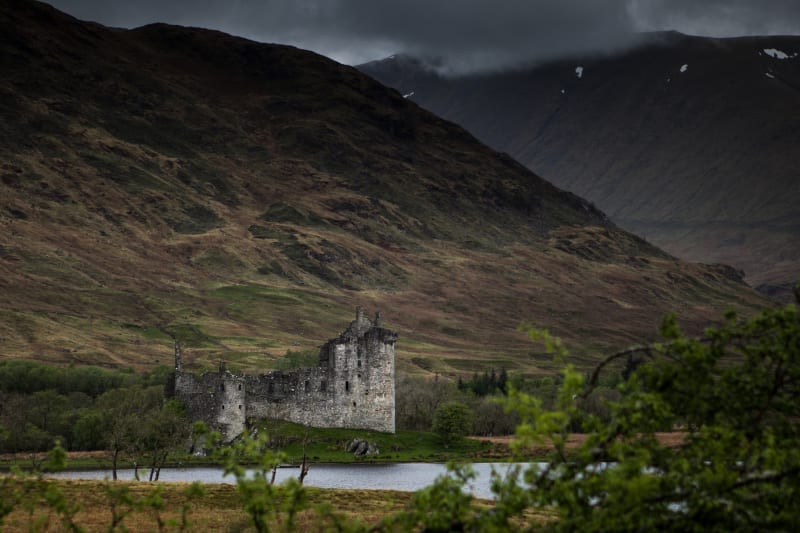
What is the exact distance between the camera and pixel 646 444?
22.0 meters

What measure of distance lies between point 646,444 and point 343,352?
102581mm

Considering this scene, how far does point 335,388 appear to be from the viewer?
123125mm

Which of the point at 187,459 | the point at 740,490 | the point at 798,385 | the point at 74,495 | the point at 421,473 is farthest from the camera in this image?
the point at 187,459

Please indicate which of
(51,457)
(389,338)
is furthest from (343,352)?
(51,457)

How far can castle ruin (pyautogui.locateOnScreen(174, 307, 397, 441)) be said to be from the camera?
397 feet

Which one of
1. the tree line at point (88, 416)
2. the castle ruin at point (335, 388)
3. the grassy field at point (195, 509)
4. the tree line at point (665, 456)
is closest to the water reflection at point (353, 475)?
the tree line at point (88, 416)

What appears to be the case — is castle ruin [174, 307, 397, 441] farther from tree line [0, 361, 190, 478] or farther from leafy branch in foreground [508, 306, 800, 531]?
leafy branch in foreground [508, 306, 800, 531]

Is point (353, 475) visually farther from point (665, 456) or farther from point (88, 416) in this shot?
point (665, 456)

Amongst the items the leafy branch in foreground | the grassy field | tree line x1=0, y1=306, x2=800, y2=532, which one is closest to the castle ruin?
the grassy field

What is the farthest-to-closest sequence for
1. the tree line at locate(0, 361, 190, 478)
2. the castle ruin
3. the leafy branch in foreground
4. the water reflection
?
1. the castle ruin
2. the tree line at locate(0, 361, 190, 478)
3. the water reflection
4. the leafy branch in foreground

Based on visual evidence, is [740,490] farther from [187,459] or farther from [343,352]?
[343,352]

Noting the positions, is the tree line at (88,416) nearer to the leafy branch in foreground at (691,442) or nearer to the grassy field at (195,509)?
the grassy field at (195,509)

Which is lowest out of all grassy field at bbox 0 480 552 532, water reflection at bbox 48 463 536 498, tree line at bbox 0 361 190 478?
grassy field at bbox 0 480 552 532

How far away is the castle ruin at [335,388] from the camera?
12112 centimetres
